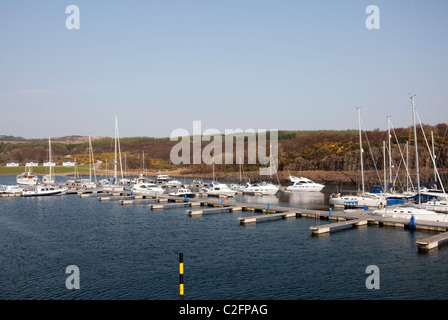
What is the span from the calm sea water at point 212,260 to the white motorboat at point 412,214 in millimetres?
2989

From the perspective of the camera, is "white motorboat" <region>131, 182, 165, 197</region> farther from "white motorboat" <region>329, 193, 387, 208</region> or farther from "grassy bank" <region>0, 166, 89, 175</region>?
"grassy bank" <region>0, 166, 89, 175</region>

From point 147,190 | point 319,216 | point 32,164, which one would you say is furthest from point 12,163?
point 319,216

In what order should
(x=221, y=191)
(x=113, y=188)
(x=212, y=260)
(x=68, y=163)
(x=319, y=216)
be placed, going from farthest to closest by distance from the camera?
(x=68, y=163) → (x=113, y=188) → (x=221, y=191) → (x=319, y=216) → (x=212, y=260)

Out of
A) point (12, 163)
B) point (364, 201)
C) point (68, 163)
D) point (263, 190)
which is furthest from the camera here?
point (12, 163)

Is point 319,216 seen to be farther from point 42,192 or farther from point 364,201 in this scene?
point 42,192

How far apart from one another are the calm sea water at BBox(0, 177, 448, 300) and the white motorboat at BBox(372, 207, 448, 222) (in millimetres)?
2989

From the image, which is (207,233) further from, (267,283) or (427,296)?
(427,296)

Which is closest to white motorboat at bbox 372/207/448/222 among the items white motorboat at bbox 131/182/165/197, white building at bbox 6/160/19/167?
white motorboat at bbox 131/182/165/197

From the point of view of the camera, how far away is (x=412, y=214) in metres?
38.2

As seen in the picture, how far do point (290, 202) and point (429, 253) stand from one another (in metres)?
32.6

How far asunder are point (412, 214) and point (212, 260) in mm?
20412

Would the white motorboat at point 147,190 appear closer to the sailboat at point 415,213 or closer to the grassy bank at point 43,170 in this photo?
the sailboat at point 415,213

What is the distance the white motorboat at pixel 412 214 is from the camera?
37156 mm

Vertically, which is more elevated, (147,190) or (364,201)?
(147,190)
